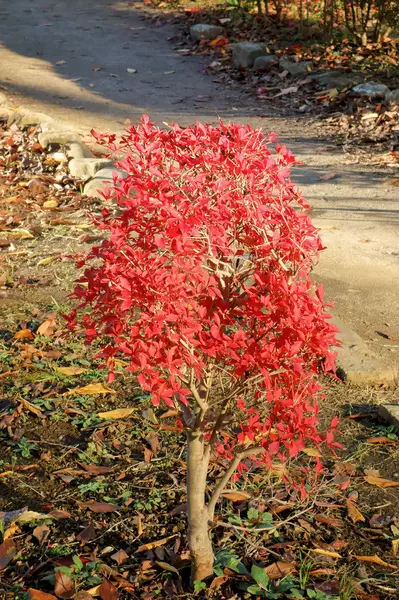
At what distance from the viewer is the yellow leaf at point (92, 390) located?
3584mm

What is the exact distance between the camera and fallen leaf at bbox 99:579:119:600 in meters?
2.39

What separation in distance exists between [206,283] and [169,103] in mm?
8073

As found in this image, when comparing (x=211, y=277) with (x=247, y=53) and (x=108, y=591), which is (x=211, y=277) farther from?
(x=247, y=53)

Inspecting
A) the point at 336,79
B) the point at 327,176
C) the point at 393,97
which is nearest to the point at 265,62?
the point at 336,79

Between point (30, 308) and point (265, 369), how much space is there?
2.60 metres

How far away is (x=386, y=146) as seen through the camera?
25.1 feet

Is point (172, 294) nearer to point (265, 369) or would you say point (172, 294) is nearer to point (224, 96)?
point (265, 369)

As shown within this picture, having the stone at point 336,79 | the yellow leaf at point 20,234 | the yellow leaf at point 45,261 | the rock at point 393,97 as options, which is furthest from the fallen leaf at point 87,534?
the stone at point 336,79

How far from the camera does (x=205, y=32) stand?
1233 centimetres

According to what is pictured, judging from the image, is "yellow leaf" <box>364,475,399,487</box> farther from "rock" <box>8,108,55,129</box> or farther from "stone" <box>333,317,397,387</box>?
"rock" <box>8,108,55,129</box>

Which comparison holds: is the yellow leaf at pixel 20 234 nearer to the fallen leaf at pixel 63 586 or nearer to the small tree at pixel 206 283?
the small tree at pixel 206 283

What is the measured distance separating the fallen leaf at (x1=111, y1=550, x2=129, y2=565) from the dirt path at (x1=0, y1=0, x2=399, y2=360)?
1.88 m

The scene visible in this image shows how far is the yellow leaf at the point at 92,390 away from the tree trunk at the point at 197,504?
1.22 m

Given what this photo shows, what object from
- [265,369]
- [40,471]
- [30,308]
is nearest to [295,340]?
[265,369]
